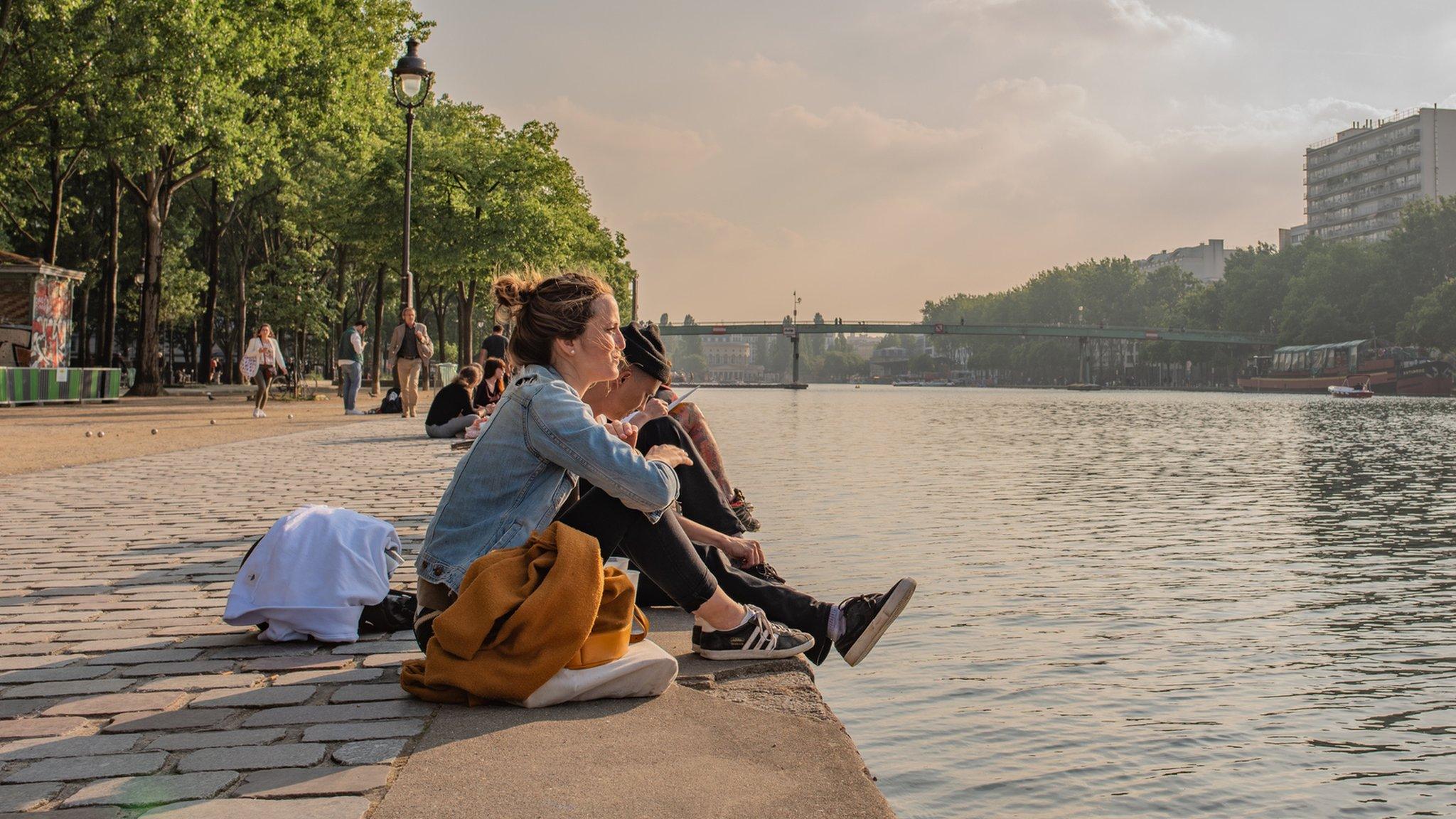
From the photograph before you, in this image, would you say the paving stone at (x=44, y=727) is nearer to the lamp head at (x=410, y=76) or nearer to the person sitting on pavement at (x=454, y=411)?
the person sitting on pavement at (x=454, y=411)

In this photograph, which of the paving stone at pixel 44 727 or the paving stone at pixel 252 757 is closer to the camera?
the paving stone at pixel 252 757

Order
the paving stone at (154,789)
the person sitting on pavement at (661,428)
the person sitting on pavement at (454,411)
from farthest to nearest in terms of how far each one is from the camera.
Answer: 1. the person sitting on pavement at (454,411)
2. the person sitting on pavement at (661,428)
3. the paving stone at (154,789)

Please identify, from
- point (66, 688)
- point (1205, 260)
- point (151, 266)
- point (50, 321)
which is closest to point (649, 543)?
point (66, 688)

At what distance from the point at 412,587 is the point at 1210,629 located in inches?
176

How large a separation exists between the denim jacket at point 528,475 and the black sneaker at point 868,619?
1.16 metres

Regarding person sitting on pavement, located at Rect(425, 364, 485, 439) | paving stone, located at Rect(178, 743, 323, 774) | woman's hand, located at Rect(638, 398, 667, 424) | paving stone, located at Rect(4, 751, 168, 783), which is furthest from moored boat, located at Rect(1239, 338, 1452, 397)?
paving stone, located at Rect(4, 751, 168, 783)

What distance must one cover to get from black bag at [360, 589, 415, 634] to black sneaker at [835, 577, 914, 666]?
179 centimetres

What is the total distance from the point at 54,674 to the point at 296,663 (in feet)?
2.62

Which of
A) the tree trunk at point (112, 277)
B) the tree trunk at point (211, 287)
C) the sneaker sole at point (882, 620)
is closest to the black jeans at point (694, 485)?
the sneaker sole at point (882, 620)

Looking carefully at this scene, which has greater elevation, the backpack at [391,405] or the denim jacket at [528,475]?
the denim jacket at [528,475]

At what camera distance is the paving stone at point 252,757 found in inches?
129

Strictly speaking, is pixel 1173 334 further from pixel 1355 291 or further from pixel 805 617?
pixel 805 617

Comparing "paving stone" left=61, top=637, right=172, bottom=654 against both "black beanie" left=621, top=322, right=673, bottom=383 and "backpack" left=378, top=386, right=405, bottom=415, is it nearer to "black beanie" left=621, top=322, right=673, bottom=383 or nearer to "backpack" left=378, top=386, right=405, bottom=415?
"black beanie" left=621, top=322, right=673, bottom=383

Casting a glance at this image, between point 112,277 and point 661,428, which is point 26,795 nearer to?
point 661,428
